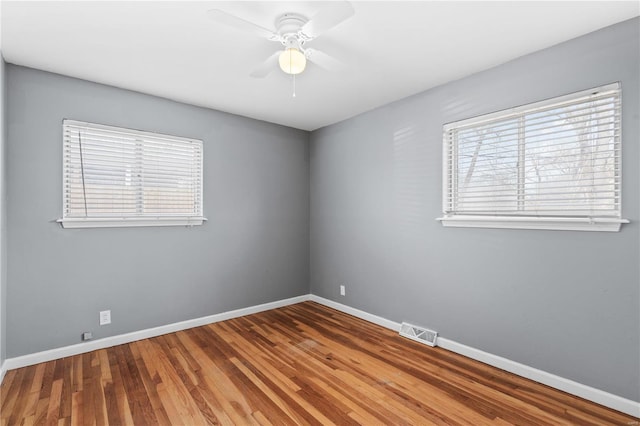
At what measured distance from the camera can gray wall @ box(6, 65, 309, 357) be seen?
8.80 feet

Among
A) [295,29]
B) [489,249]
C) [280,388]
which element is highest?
[295,29]

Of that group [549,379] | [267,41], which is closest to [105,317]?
[267,41]

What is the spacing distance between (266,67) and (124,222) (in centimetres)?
200

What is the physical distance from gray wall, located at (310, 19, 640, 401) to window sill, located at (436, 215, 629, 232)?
0.17ft

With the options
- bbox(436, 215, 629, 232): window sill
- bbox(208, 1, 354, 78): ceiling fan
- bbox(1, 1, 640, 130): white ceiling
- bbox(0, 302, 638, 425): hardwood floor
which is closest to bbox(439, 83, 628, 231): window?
bbox(436, 215, 629, 232): window sill

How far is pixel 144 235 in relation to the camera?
3.27 metres

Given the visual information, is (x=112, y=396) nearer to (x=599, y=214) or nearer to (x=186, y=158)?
(x=186, y=158)

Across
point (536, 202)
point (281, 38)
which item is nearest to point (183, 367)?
point (281, 38)

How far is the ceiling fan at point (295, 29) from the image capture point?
1639 mm

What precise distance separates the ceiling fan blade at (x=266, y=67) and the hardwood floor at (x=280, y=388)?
2.31 meters

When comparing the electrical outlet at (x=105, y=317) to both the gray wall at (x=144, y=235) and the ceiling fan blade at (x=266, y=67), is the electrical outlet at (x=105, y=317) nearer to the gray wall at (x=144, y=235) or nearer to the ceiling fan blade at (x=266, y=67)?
the gray wall at (x=144, y=235)

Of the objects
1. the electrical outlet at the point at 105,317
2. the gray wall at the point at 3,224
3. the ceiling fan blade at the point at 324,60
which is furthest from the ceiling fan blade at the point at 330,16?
the electrical outlet at the point at 105,317

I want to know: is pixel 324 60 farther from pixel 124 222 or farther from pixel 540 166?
pixel 124 222

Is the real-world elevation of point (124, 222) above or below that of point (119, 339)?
above
